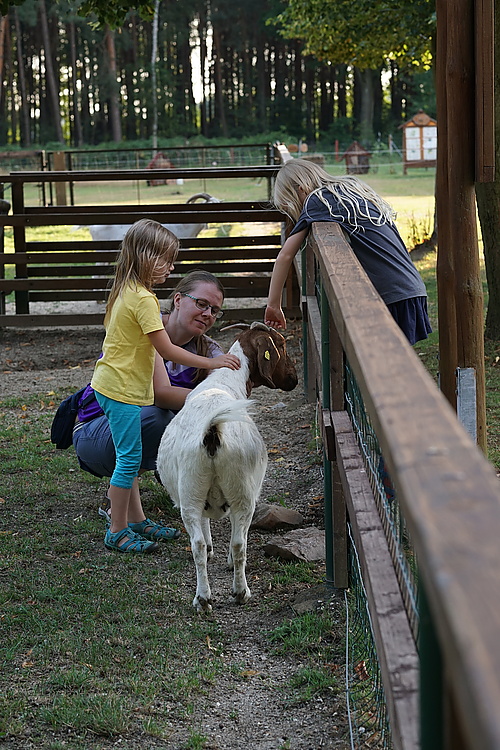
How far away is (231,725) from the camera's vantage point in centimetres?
296

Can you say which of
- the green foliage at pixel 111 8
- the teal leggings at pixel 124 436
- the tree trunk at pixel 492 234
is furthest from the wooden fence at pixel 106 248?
the teal leggings at pixel 124 436

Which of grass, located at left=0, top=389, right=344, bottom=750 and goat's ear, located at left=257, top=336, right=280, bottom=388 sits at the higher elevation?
goat's ear, located at left=257, top=336, right=280, bottom=388

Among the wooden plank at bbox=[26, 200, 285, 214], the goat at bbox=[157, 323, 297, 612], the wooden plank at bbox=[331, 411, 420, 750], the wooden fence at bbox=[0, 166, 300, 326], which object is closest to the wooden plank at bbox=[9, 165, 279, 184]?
the wooden fence at bbox=[0, 166, 300, 326]

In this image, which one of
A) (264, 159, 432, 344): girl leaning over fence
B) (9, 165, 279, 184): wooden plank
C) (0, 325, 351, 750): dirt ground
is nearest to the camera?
(0, 325, 351, 750): dirt ground

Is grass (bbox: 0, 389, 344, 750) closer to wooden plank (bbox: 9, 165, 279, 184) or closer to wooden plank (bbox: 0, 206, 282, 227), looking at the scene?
wooden plank (bbox: 0, 206, 282, 227)

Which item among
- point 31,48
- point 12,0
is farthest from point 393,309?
point 31,48

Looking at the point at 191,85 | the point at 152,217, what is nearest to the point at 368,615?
the point at 152,217

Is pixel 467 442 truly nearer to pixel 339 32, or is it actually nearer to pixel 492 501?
pixel 492 501

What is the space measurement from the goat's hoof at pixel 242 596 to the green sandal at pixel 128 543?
0.72 meters

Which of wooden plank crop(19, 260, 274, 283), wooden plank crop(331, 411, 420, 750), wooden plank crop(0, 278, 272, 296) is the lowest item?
wooden plank crop(331, 411, 420, 750)

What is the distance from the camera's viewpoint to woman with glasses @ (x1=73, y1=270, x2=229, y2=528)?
15.1ft

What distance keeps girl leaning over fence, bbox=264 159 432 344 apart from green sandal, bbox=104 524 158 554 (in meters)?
1.49

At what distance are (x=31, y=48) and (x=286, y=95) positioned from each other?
20.1 m

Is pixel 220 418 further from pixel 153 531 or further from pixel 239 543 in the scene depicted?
pixel 153 531
